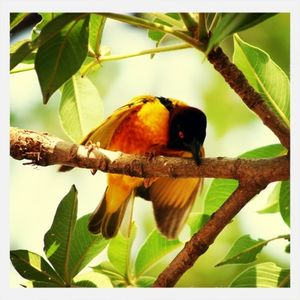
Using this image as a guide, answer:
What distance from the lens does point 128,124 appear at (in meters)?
1.58

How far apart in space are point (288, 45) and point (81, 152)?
662 millimetres

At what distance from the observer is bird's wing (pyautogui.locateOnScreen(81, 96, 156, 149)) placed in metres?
1.46

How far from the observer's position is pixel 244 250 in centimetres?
143

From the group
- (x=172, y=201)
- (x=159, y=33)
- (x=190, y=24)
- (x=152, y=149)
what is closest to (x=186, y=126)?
(x=152, y=149)

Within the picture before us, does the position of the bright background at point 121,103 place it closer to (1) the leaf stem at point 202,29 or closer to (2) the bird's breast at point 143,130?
(2) the bird's breast at point 143,130

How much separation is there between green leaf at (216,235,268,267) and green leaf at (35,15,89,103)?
66cm

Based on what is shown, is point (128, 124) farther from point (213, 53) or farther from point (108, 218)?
point (213, 53)

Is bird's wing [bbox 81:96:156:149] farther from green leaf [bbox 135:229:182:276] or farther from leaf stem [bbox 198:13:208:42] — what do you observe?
leaf stem [bbox 198:13:208:42]

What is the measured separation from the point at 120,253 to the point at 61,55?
62cm

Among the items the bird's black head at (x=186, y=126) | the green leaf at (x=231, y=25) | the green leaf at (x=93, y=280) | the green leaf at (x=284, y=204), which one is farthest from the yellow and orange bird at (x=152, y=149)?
the green leaf at (x=231, y=25)

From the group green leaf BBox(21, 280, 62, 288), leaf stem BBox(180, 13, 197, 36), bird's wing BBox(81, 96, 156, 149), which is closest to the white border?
green leaf BBox(21, 280, 62, 288)

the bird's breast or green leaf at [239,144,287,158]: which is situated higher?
the bird's breast

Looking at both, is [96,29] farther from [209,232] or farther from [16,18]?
[209,232]
